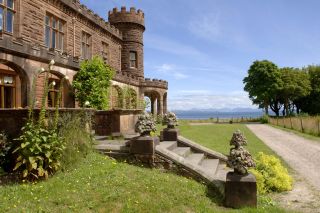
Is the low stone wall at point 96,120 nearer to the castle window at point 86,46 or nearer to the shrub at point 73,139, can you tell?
the shrub at point 73,139

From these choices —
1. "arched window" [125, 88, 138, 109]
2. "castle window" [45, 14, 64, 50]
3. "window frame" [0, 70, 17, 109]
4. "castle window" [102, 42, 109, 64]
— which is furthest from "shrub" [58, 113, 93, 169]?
"castle window" [102, 42, 109, 64]

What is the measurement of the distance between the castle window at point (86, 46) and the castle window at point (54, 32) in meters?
3.01

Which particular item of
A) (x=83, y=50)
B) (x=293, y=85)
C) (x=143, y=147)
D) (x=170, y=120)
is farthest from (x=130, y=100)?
(x=293, y=85)

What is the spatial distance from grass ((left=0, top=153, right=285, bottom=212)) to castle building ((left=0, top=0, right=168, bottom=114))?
718cm

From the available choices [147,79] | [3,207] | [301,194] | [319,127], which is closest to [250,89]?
[147,79]

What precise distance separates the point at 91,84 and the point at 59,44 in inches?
156

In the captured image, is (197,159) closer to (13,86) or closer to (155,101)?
(13,86)

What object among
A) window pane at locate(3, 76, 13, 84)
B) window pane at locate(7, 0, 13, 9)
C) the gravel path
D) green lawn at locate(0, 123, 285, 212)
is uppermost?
window pane at locate(7, 0, 13, 9)

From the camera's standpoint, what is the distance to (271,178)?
8.76m

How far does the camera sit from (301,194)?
8266mm

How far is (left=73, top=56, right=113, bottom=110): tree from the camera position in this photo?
58.9ft

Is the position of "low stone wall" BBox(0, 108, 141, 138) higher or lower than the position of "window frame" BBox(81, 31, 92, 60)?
lower

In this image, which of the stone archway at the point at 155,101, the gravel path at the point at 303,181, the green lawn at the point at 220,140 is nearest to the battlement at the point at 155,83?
the stone archway at the point at 155,101

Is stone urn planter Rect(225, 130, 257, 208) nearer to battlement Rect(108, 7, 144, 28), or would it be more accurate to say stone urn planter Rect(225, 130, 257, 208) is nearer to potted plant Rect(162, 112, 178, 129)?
potted plant Rect(162, 112, 178, 129)
